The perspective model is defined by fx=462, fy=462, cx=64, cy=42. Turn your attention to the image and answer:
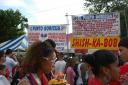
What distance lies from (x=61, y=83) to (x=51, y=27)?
596 inches

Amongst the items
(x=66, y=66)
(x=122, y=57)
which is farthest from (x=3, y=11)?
(x=122, y=57)

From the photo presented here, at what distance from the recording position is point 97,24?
16.0 metres

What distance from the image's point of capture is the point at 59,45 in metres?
18.5

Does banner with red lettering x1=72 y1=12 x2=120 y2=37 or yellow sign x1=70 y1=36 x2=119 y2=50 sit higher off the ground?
banner with red lettering x1=72 y1=12 x2=120 y2=37

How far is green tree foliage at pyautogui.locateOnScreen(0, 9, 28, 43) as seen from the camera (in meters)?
72.4

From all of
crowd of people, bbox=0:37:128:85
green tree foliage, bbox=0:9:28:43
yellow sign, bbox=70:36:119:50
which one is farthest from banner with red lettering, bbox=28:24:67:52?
green tree foliage, bbox=0:9:28:43

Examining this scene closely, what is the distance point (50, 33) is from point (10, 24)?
183 ft

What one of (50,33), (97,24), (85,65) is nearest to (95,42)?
(97,24)

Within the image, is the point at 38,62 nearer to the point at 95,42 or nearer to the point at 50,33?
the point at 95,42

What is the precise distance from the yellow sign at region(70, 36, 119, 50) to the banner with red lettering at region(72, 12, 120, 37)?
20 cm

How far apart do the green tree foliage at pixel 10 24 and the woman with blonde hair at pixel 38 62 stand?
65.2m

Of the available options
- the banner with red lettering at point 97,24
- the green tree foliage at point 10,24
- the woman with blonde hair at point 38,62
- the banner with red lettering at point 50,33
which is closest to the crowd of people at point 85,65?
the woman with blonde hair at point 38,62

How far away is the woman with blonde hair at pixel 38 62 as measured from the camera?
4.32 metres

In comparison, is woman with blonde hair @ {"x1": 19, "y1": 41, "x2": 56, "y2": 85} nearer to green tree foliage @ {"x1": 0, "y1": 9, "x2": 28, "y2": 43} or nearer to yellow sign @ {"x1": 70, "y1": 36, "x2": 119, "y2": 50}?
yellow sign @ {"x1": 70, "y1": 36, "x2": 119, "y2": 50}
